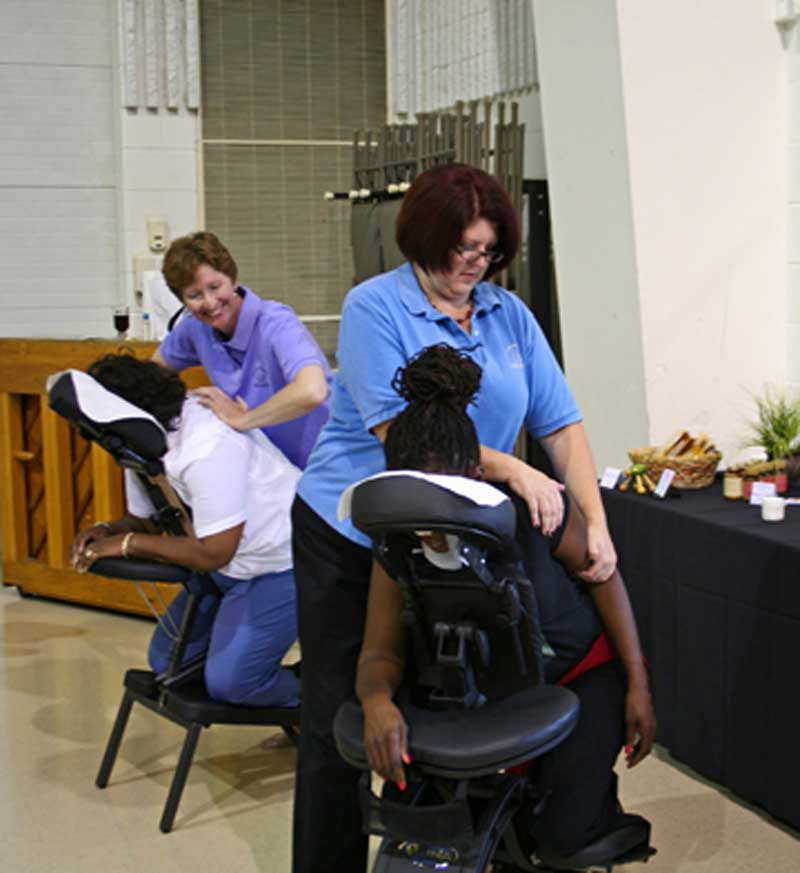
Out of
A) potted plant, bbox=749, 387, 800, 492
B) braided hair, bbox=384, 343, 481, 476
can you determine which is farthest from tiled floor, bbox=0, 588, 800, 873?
braided hair, bbox=384, 343, 481, 476

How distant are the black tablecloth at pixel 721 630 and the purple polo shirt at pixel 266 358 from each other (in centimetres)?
91

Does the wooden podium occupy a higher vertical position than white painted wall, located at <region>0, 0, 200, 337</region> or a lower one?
lower

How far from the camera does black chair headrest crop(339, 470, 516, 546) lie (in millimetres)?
1758

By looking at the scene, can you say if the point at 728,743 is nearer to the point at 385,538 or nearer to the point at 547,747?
the point at 547,747

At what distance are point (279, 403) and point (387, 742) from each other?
1.59 m

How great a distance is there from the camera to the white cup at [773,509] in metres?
3.25

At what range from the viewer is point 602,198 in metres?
4.03

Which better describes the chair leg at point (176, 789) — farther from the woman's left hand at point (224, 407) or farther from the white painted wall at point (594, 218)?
the white painted wall at point (594, 218)

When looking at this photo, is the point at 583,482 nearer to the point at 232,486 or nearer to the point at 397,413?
the point at 397,413

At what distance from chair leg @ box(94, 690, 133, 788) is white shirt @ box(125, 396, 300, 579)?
48cm

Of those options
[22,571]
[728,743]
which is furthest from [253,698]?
[22,571]

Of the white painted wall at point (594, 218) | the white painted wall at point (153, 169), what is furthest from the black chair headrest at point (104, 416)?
the white painted wall at point (153, 169)

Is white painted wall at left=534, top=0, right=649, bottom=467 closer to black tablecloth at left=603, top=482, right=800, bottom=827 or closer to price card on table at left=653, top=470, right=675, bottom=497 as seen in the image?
price card on table at left=653, top=470, right=675, bottom=497

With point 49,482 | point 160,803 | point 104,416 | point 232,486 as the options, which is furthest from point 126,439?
point 49,482
